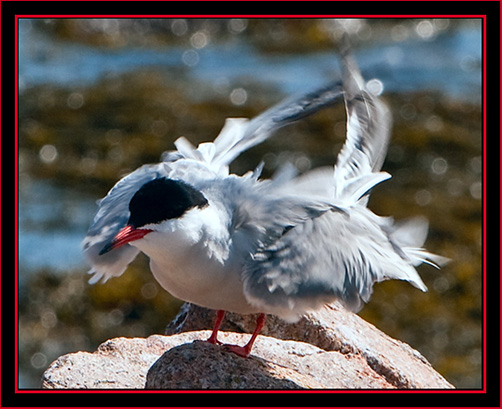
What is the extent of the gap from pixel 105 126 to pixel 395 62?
5397 mm

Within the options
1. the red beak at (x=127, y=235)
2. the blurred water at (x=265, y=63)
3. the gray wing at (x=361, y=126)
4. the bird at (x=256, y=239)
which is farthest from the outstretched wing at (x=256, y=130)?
the blurred water at (x=265, y=63)

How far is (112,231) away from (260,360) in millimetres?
1068

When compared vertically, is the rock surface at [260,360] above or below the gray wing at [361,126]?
below

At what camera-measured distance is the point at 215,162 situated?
561cm

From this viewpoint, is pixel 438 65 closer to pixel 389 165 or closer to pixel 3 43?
pixel 389 165

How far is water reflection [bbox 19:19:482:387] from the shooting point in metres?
9.34

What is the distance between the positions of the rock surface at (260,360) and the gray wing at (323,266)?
39 centimetres

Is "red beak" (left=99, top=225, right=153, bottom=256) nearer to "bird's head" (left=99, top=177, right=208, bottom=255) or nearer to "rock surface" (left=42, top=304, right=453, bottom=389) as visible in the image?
"bird's head" (left=99, top=177, right=208, bottom=255)

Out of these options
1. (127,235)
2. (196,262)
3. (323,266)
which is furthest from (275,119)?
(127,235)

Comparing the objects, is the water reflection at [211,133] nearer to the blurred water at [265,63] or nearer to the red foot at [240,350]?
the blurred water at [265,63]

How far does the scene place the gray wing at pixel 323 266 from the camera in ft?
14.6

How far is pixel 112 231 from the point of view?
5.03 m

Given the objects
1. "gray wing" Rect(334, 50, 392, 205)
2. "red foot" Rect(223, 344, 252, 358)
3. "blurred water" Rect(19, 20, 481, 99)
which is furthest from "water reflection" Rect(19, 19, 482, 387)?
"red foot" Rect(223, 344, 252, 358)
